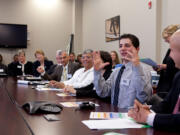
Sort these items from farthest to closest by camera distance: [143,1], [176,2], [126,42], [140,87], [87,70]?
[143,1], [176,2], [87,70], [126,42], [140,87]

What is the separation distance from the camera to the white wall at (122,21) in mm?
4836

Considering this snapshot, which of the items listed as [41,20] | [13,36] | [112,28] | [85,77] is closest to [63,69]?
[85,77]

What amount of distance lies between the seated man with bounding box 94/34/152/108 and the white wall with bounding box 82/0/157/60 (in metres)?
2.61

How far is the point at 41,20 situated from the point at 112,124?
7595 mm

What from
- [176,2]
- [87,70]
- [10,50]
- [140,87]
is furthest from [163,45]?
[10,50]

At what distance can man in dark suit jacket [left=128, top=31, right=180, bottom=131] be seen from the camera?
1193 mm

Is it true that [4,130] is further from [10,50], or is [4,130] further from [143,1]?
[10,50]

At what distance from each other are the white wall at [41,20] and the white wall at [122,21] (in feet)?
2.56

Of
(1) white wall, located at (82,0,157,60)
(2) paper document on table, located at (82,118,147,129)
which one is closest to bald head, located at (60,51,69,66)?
(1) white wall, located at (82,0,157,60)

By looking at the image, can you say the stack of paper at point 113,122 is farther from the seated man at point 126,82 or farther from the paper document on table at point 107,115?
the seated man at point 126,82

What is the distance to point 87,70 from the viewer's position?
127 inches

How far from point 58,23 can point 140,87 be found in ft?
23.3

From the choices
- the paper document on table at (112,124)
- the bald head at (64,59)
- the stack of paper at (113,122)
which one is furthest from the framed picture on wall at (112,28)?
the paper document on table at (112,124)

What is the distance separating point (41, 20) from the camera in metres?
8.45
